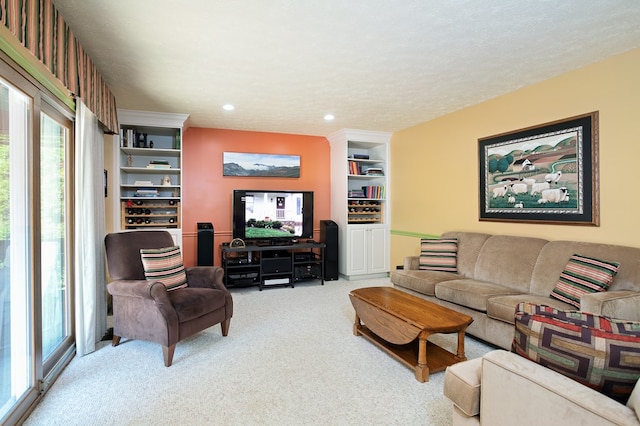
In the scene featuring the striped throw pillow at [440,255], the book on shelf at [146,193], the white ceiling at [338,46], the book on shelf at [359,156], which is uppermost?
the white ceiling at [338,46]

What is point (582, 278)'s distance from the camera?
2523 mm

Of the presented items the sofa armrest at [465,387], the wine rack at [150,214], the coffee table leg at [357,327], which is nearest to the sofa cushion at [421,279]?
the coffee table leg at [357,327]

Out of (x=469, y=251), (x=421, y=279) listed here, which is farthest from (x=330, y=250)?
(x=469, y=251)

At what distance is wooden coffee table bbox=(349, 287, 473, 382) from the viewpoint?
229 cm

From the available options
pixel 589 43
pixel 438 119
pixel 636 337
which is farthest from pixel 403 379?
pixel 438 119

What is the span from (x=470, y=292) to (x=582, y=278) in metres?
0.81

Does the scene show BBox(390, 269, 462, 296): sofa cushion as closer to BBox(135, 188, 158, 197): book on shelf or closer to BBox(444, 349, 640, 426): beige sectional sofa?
BBox(444, 349, 640, 426): beige sectional sofa

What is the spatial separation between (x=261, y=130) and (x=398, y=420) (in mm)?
4444

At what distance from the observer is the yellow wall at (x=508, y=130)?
8.82ft

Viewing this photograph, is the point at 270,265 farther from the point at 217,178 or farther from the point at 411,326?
the point at 411,326

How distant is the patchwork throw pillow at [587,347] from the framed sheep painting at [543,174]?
235cm

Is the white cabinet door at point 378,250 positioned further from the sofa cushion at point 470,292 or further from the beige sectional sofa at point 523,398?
the beige sectional sofa at point 523,398

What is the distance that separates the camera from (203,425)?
1822 millimetres

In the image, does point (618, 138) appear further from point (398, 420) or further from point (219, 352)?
point (219, 352)
